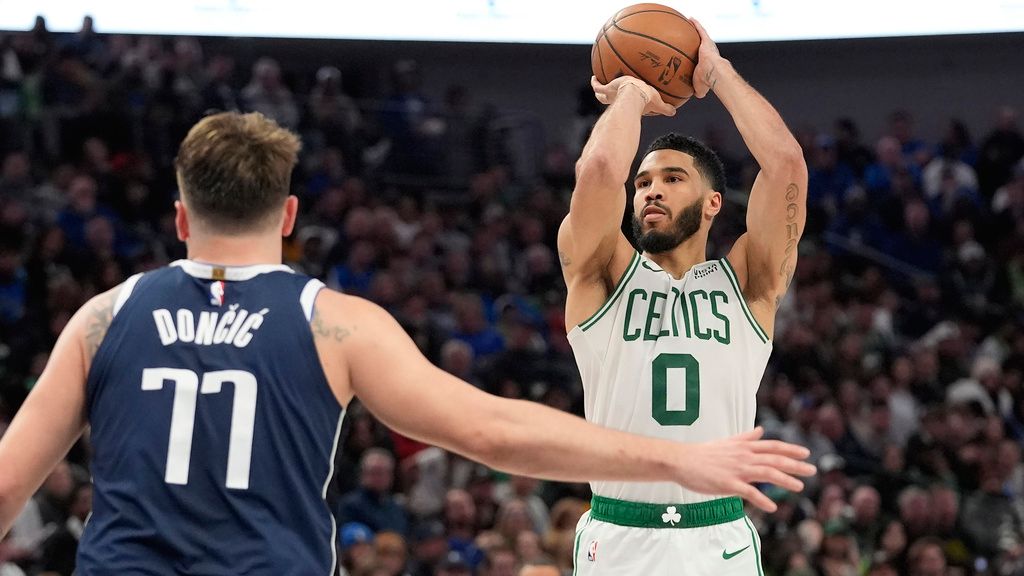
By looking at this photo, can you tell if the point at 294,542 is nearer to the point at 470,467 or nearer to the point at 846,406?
the point at 470,467

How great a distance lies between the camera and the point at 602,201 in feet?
18.0

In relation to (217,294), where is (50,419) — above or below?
below

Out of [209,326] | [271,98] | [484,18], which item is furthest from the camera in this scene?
[271,98]

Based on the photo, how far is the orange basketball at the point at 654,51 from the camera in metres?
5.98

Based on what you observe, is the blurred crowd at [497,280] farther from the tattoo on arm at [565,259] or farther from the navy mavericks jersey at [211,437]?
the navy mavericks jersey at [211,437]

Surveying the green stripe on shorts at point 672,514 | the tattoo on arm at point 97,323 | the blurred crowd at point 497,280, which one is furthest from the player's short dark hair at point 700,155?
the blurred crowd at point 497,280

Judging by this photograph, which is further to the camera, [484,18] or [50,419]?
[484,18]

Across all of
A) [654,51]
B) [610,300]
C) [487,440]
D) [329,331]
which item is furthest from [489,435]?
[654,51]

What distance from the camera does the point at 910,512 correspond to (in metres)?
12.0

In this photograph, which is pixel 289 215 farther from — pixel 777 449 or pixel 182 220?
pixel 777 449

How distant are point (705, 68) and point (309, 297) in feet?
9.76

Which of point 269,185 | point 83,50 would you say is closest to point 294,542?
point 269,185

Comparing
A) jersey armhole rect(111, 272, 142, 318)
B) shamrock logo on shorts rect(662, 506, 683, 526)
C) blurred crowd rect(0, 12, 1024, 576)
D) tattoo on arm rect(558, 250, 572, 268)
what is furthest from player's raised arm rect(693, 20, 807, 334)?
blurred crowd rect(0, 12, 1024, 576)

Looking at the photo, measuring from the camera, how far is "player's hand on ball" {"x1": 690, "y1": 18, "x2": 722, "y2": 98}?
19.5 ft
